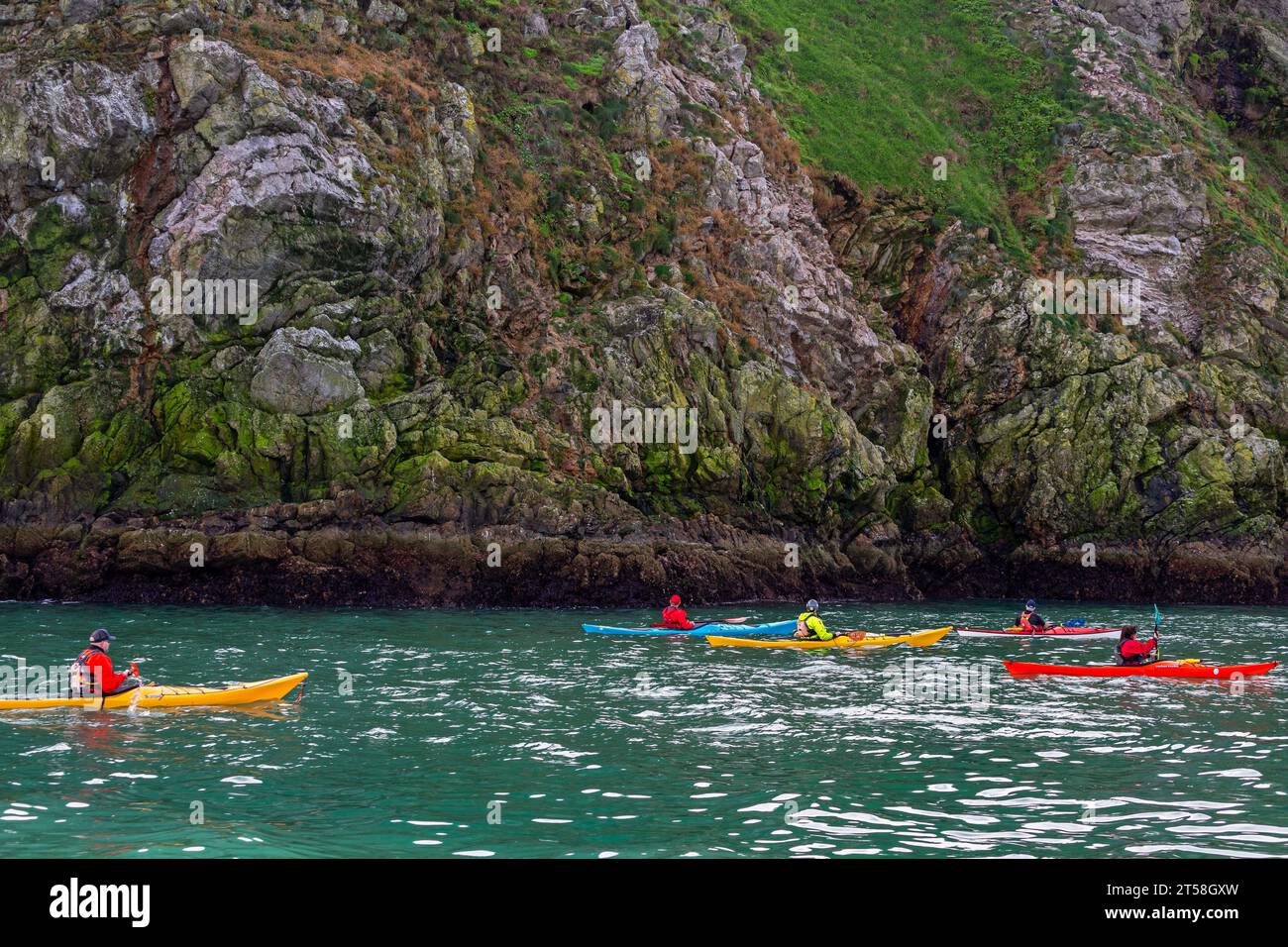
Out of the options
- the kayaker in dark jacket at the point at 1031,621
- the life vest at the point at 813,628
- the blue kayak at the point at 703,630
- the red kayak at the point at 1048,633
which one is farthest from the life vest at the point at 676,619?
the kayaker in dark jacket at the point at 1031,621

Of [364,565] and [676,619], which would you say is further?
[364,565]

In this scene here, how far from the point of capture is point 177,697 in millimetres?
19234

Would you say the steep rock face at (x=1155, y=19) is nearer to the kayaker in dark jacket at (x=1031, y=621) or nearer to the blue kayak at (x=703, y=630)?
the kayaker in dark jacket at (x=1031, y=621)

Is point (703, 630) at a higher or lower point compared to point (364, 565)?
lower

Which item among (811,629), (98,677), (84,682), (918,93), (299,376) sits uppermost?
(918,93)

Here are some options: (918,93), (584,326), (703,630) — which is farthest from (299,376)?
(918,93)

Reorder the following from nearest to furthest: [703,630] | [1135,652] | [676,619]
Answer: [1135,652] → [703,630] → [676,619]

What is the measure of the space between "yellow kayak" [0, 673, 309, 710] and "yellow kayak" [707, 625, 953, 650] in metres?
11.8

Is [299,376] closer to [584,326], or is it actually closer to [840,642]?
[584,326]

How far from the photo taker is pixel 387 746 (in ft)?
53.3

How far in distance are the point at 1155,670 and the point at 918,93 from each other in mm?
46232
